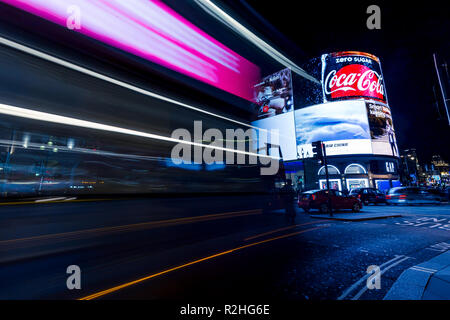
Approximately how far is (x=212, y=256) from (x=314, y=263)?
1.97 m

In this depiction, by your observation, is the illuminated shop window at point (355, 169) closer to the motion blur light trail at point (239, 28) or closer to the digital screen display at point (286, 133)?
the digital screen display at point (286, 133)

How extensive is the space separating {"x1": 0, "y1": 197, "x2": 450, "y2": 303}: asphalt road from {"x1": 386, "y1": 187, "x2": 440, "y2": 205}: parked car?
12021 millimetres

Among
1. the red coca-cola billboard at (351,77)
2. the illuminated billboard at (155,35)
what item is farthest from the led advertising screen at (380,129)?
the illuminated billboard at (155,35)

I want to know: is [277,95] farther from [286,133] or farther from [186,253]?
[186,253]

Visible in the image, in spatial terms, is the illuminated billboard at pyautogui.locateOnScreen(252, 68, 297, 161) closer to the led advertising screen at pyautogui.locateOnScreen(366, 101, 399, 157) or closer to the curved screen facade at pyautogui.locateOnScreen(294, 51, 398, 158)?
the curved screen facade at pyautogui.locateOnScreen(294, 51, 398, 158)

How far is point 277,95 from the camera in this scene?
40.5 meters

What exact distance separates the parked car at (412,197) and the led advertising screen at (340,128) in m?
15.4

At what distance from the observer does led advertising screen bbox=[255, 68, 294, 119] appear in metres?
38.6

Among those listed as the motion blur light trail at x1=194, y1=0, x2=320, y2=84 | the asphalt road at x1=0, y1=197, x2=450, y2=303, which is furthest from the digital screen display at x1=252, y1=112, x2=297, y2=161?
the asphalt road at x1=0, y1=197, x2=450, y2=303

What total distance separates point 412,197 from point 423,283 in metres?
18.6

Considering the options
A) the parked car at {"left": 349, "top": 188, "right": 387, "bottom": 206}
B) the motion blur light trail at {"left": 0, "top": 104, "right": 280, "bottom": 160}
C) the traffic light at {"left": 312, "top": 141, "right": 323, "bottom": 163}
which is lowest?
the parked car at {"left": 349, "top": 188, "right": 387, "bottom": 206}

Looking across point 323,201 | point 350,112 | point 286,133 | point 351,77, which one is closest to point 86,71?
A: point 323,201

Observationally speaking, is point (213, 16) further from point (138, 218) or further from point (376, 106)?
point (376, 106)
